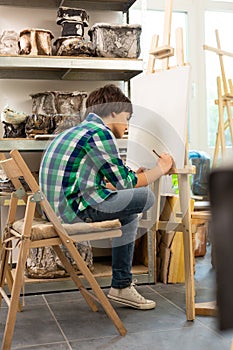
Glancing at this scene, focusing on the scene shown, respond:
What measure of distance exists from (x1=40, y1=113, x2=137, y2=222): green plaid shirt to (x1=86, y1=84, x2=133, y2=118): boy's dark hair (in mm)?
149

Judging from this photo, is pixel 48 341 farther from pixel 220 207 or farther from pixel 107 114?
pixel 220 207

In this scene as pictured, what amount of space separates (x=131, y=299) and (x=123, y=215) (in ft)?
1.51

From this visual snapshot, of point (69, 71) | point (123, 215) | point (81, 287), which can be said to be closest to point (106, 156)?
point (123, 215)

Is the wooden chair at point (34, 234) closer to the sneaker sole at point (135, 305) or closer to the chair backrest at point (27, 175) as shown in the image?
the chair backrest at point (27, 175)

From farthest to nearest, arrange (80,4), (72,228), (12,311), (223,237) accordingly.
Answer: (80,4) < (72,228) < (12,311) < (223,237)

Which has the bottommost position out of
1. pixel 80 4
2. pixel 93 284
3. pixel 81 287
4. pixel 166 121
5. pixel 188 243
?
pixel 81 287

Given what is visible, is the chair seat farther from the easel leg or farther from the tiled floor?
the tiled floor

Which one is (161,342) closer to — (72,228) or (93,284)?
(93,284)

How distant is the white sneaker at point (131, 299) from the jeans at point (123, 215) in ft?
0.10

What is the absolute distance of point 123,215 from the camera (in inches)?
93.8

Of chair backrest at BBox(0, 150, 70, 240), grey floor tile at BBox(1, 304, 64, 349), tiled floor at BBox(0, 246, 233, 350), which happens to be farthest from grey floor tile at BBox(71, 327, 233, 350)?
chair backrest at BBox(0, 150, 70, 240)

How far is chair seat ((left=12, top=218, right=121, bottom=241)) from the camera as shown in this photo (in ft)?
6.85

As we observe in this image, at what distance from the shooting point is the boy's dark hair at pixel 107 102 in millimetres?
2434

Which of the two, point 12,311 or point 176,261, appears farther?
point 176,261
